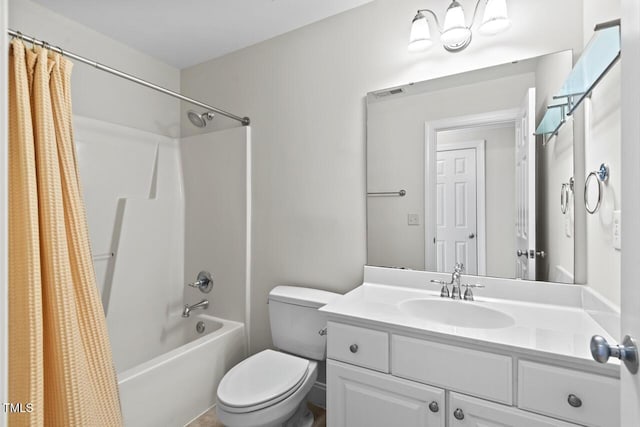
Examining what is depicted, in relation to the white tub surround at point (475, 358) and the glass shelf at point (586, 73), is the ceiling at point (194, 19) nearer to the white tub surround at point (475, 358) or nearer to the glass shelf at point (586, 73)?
the glass shelf at point (586, 73)

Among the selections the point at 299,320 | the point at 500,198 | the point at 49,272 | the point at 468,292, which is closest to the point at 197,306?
the point at 299,320

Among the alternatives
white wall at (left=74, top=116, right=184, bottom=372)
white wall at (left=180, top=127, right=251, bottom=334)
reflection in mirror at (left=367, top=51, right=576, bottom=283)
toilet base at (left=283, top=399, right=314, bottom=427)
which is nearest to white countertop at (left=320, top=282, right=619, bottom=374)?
reflection in mirror at (left=367, top=51, right=576, bottom=283)

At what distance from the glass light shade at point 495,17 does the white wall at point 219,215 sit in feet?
4.87

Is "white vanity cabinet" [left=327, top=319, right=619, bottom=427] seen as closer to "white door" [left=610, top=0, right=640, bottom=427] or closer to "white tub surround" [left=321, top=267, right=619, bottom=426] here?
"white tub surround" [left=321, top=267, right=619, bottom=426]

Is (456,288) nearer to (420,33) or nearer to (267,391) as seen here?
(267,391)

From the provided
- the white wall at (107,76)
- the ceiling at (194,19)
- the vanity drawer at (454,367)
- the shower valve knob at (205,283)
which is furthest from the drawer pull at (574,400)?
the white wall at (107,76)

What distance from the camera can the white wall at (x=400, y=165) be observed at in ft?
5.22

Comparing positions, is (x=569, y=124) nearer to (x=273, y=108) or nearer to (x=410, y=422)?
(x=410, y=422)

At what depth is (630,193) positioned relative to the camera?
0.61 m

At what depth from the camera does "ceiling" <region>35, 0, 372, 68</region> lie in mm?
1769

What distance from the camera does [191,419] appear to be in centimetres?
175

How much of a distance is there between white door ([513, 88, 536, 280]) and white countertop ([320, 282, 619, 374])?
18 cm

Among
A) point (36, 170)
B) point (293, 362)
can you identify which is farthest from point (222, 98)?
point (293, 362)

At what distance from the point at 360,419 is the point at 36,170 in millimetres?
1459
